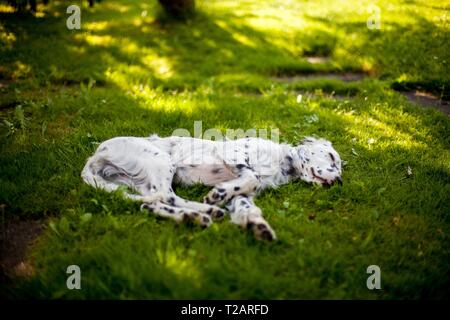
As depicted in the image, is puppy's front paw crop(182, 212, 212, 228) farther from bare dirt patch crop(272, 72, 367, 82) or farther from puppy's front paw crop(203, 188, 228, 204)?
bare dirt patch crop(272, 72, 367, 82)

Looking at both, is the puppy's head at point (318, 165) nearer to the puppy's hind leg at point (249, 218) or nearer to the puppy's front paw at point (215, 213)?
the puppy's hind leg at point (249, 218)

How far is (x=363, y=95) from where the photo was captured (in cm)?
623

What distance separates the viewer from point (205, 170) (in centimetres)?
362

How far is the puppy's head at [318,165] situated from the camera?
3.70 m

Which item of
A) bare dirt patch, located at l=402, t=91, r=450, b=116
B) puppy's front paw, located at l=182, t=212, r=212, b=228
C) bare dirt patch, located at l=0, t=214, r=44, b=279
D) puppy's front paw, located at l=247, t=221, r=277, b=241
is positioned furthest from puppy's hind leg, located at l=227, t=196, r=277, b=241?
bare dirt patch, located at l=402, t=91, r=450, b=116

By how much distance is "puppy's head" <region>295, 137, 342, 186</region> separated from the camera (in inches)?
146

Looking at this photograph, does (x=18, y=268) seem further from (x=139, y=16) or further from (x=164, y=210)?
(x=139, y=16)

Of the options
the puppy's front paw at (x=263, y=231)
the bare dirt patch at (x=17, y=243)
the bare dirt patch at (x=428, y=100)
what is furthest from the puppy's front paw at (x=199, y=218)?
the bare dirt patch at (x=428, y=100)

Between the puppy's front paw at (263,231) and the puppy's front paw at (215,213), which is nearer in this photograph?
the puppy's front paw at (263,231)

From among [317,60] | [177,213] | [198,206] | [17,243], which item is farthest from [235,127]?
[317,60]

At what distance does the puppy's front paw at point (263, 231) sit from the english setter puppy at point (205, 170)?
108 millimetres

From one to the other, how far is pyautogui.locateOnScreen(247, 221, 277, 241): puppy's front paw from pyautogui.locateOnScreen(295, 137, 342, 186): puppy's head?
3.58 feet

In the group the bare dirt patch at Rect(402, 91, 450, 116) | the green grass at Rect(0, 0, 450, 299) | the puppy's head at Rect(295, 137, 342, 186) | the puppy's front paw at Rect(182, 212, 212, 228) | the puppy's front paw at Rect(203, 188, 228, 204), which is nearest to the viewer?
the green grass at Rect(0, 0, 450, 299)

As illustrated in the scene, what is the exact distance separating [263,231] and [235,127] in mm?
2419
